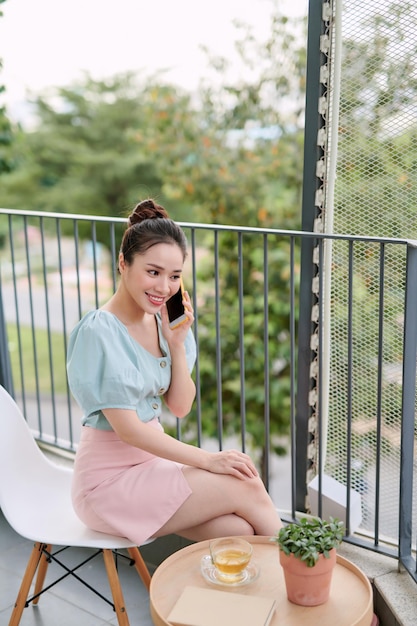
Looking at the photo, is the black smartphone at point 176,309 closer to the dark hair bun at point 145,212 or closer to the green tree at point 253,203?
the dark hair bun at point 145,212

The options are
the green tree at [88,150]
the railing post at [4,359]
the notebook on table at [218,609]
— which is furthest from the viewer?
the green tree at [88,150]

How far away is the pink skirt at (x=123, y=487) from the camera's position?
1982 millimetres

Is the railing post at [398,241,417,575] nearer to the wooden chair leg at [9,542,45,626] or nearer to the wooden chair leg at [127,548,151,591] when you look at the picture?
the wooden chair leg at [127,548,151,591]

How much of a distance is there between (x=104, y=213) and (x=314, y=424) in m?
10.7

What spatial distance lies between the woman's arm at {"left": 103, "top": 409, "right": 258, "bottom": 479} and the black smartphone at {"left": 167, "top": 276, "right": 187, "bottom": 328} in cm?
31

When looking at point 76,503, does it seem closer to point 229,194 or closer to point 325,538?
point 325,538

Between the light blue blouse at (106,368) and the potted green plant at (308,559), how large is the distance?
1.91 ft

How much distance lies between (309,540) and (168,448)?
0.51 m

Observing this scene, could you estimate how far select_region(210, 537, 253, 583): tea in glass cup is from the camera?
1663 millimetres

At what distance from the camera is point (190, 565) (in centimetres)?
175

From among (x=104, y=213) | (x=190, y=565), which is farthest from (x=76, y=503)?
(x=104, y=213)

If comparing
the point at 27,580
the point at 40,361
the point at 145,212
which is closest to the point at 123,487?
the point at 27,580

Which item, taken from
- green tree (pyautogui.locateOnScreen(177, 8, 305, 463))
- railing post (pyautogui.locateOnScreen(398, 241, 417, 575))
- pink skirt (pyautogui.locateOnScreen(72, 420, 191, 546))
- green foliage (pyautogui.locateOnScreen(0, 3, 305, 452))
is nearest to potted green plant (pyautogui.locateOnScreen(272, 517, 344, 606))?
pink skirt (pyautogui.locateOnScreen(72, 420, 191, 546))

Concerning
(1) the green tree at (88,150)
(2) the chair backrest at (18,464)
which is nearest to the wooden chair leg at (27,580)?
(2) the chair backrest at (18,464)
